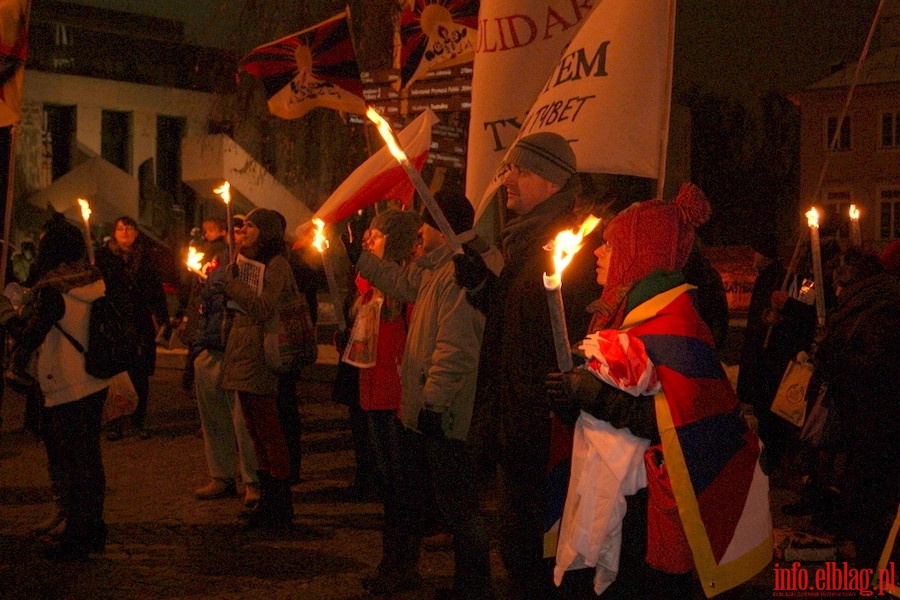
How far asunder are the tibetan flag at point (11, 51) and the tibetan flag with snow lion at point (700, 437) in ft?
11.9

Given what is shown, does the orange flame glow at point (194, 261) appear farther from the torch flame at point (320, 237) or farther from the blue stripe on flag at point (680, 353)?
the blue stripe on flag at point (680, 353)

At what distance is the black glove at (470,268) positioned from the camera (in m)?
4.33

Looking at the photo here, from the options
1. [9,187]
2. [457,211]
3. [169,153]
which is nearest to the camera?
[457,211]

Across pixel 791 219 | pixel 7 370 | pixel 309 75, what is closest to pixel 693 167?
pixel 791 219

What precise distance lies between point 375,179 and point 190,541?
248 centimetres

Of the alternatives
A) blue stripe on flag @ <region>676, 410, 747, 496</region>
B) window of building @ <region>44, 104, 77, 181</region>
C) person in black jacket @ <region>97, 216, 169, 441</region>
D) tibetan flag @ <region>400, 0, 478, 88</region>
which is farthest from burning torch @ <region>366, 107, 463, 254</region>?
window of building @ <region>44, 104, 77, 181</region>

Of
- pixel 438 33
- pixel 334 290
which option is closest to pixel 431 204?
pixel 334 290

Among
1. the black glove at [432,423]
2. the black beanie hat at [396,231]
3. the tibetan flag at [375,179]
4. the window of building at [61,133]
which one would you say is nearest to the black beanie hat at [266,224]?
the tibetan flag at [375,179]

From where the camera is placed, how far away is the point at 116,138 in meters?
41.8

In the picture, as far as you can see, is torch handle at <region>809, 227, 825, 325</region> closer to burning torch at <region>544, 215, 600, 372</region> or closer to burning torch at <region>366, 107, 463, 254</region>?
burning torch at <region>366, 107, 463, 254</region>

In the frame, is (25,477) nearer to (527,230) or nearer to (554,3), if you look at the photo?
(554,3)

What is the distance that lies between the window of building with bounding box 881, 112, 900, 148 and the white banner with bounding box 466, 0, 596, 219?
1669 inches

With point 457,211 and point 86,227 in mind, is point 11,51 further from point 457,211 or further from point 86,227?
point 457,211

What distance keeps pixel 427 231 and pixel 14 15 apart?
2392 mm
